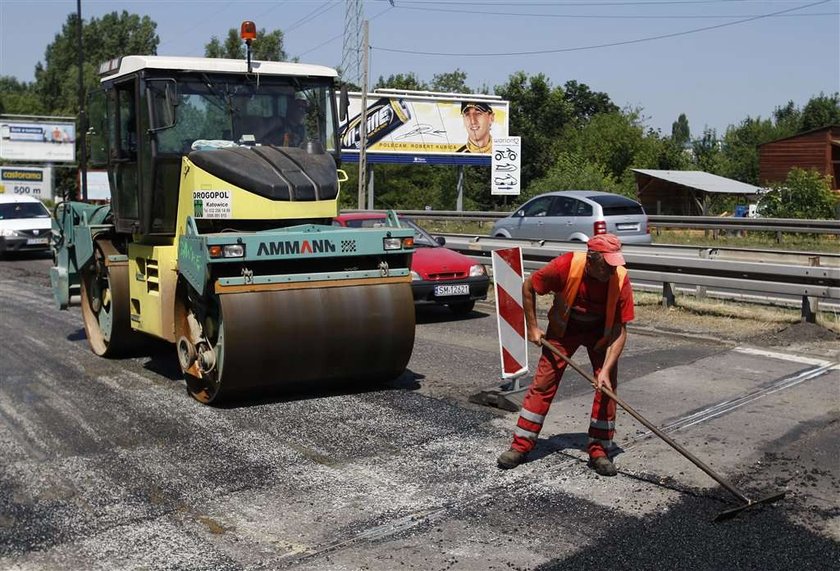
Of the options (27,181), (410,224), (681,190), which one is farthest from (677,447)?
(27,181)

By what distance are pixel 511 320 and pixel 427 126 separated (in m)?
32.7

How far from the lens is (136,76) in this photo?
28.9 ft

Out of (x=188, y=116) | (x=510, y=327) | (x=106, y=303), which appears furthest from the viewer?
(x=106, y=303)

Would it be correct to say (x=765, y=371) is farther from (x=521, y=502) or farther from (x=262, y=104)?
(x=262, y=104)

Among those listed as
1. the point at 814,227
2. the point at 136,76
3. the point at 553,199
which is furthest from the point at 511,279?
the point at 814,227

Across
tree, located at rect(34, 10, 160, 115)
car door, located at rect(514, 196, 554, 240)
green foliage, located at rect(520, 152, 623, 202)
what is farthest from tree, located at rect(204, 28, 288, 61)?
car door, located at rect(514, 196, 554, 240)

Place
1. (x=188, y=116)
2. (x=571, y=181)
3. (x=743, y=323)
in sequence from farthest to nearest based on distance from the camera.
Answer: (x=571, y=181) → (x=743, y=323) → (x=188, y=116)

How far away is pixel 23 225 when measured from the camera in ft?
78.0

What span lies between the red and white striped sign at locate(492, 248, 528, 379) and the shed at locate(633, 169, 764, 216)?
40.3 metres

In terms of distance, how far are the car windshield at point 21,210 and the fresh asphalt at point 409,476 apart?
16.3 meters

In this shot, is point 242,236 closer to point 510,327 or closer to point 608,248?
point 510,327

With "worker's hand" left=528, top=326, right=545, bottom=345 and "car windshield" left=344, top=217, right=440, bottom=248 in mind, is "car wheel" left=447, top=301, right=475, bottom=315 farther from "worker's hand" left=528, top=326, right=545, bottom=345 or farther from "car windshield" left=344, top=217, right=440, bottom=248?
"worker's hand" left=528, top=326, right=545, bottom=345

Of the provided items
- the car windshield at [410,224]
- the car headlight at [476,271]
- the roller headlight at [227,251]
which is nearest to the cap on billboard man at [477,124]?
the car windshield at [410,224]

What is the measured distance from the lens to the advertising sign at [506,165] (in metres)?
28.3
